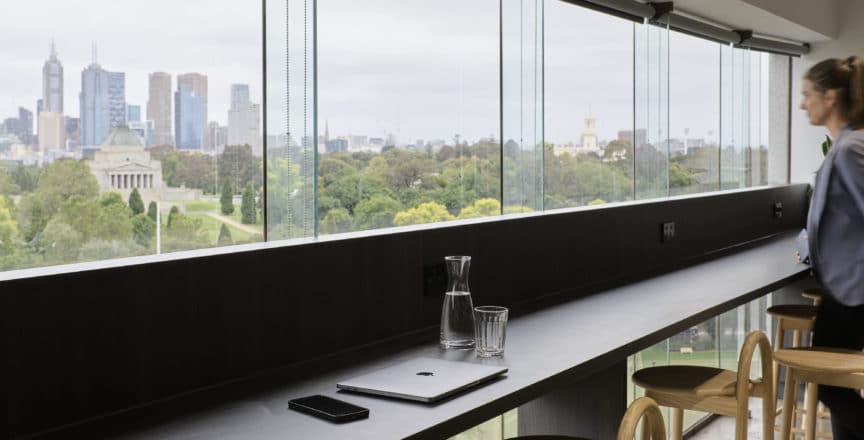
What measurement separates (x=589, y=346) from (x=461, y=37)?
6.13ft

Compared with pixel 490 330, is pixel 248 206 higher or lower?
higher

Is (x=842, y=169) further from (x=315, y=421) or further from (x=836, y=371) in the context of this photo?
(x=315, y=421)

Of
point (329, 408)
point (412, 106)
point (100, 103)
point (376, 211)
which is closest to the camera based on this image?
point (329, 408)

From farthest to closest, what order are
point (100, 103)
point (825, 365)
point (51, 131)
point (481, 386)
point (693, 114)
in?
1. point (693, 114)
2. point (825, 365)
3. point (100, 103)
4. point (51, 131)
5. point (481, 386)

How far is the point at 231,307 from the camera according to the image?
1747mm

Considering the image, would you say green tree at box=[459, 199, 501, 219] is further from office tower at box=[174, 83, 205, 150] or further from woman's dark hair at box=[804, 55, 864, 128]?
office tower at box=[174, 83, 205, 150]

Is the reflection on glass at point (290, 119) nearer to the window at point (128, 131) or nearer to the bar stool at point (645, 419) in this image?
the window at point (128, 131)

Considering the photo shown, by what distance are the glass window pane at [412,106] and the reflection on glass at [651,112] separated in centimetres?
97

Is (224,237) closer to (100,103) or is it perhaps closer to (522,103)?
(100,103)

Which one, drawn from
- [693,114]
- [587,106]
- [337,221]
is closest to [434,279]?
[337,221]

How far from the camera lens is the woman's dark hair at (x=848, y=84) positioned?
290 centimetres

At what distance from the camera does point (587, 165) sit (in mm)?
4098

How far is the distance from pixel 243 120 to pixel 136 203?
1.11ft

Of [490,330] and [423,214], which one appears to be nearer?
[490,330]
